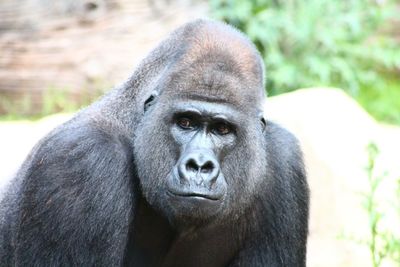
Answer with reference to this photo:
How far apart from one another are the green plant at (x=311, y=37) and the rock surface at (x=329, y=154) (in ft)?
8.49

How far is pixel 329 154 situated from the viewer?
26.7ft

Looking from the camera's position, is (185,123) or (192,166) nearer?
(192,166)

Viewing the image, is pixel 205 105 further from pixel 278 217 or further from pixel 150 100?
pixel 278 217

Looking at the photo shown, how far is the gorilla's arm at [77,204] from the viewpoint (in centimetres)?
529

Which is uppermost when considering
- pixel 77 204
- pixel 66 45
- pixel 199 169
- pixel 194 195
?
pixel 66 45

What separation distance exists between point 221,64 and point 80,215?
1.15 m

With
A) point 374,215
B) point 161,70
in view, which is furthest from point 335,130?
point 161,70

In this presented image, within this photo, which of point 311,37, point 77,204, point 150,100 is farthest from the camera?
point 311,37

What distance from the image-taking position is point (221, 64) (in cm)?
552

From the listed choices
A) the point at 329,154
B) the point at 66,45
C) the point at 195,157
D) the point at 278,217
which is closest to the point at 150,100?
the point at 195,157

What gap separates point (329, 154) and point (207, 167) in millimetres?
3179

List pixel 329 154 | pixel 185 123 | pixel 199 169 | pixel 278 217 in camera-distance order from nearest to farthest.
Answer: pixel 199 169 < pixel 185 123 < pixel 278 217 < pixel 329 154

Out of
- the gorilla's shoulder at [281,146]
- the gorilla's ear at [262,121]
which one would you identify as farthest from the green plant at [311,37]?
the gorilla's ear at [262,121]

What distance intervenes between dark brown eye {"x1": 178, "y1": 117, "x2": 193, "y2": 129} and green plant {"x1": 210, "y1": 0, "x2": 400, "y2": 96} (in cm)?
602
